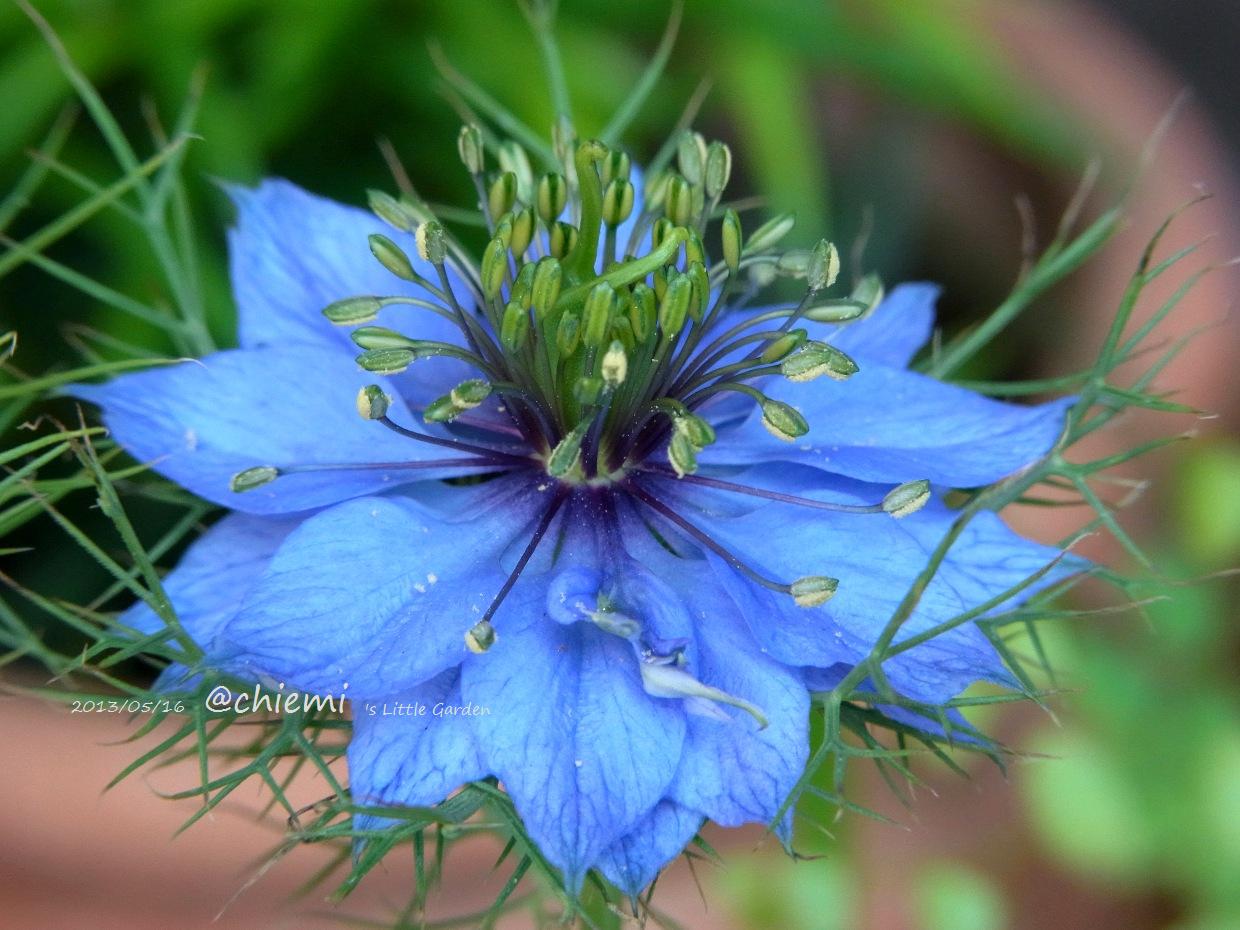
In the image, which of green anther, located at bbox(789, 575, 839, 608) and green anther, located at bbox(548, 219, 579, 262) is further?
green anther, located at bbox(548, 219, 579, 262)

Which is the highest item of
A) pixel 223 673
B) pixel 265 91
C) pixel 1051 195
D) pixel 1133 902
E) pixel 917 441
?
pixel 1051 195

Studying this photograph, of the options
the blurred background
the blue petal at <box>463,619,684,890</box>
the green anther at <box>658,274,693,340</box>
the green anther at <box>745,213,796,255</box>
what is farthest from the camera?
the blurred background

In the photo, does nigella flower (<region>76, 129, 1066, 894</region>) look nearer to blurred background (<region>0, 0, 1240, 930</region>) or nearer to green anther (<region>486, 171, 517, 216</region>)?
green anther (<region>486, 171, 517, 216</region>)

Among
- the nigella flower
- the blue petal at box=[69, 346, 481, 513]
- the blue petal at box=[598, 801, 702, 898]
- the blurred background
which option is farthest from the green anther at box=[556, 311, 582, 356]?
the blurred background

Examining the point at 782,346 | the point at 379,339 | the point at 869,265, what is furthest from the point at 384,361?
the point at 869,265

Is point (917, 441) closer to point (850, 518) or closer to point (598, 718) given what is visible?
point (850, 518)

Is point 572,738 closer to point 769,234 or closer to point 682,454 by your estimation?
point 682,454

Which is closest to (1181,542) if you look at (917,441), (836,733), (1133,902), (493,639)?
(1133,902)
